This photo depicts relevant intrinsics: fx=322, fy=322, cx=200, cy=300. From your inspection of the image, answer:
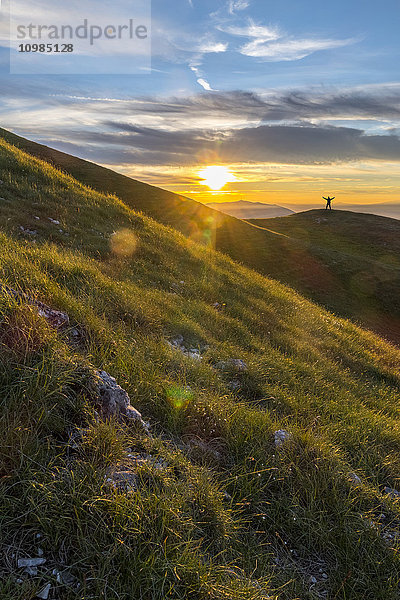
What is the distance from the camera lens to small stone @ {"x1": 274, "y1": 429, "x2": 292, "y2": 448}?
4082 mm

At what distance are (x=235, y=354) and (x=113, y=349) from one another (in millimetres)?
2997

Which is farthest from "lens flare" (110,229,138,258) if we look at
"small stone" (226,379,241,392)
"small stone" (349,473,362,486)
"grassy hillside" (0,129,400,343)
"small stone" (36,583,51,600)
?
"grassy hillside" (0,129,400,343)

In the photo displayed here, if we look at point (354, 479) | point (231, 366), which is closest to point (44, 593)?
point (354, 479)

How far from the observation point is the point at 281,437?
4.21 metres

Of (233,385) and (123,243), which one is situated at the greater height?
(123,243)

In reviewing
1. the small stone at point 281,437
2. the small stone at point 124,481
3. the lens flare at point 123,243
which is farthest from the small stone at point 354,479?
the lens flare at point 123,243

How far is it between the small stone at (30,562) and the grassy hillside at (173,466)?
0.03 meters

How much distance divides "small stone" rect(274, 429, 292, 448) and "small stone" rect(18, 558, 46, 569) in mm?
2741

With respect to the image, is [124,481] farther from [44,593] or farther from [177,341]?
[177,341]

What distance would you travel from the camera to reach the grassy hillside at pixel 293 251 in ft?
86.3

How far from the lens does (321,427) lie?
4809mm

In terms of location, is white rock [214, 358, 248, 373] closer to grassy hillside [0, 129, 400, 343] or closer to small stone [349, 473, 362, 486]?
small stone [349, 473, 362, 486]

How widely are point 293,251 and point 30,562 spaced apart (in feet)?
116

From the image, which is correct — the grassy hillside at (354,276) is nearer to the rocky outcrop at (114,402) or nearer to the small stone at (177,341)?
the small stone at (177,341)
